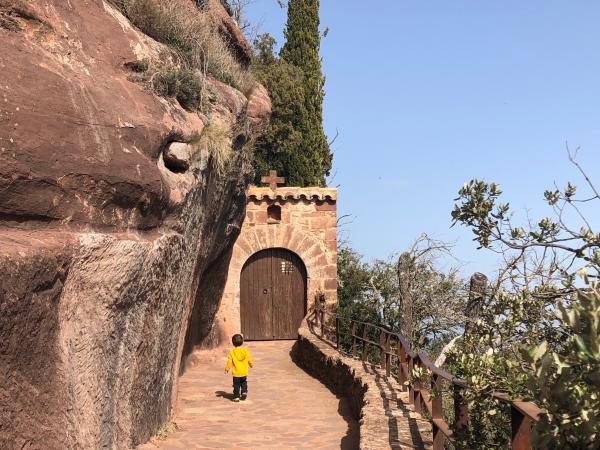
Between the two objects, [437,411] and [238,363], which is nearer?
[437,411]

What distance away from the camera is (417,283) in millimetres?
17641

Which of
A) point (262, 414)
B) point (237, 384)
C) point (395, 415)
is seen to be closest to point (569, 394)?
point (395, 415)

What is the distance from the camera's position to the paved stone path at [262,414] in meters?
7.86

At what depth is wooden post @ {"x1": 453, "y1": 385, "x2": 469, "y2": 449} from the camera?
402cm

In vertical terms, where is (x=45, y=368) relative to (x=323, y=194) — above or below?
below

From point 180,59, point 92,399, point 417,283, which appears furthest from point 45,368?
point 417,283

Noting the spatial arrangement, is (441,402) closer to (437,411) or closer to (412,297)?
(437,411)

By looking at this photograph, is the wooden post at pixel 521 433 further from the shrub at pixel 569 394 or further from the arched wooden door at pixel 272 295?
the arched wooden door at pixel 272 295

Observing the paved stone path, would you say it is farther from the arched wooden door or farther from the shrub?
the shrub

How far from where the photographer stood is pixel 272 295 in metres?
17.1

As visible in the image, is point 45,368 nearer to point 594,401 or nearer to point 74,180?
point 74,180

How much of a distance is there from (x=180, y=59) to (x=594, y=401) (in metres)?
7.72

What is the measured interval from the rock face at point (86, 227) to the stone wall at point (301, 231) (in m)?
8.41

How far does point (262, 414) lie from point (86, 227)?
187 inches
